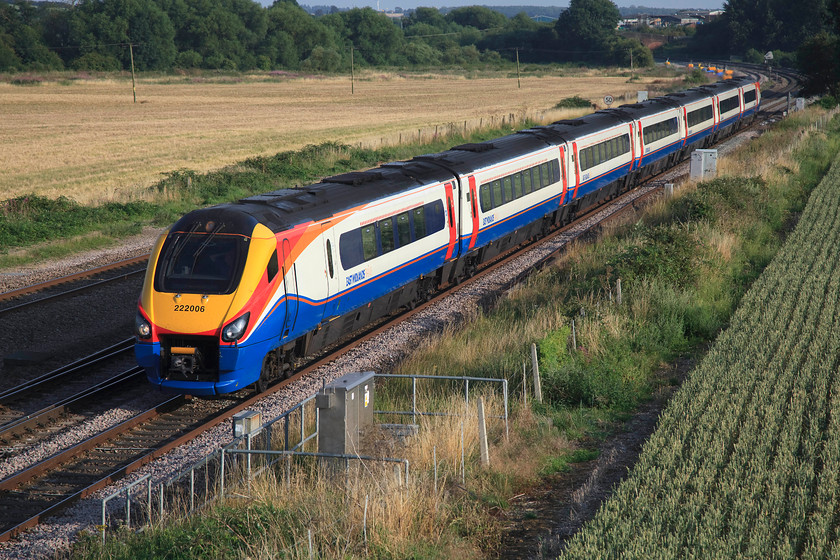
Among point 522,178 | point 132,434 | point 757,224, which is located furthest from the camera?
point 757,224

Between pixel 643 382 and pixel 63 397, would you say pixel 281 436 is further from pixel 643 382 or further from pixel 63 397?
pixel 643 382

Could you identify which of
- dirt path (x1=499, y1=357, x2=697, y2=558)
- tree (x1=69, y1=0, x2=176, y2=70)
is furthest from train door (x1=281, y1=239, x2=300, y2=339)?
tree (x1=69, y1=0, x2=176, y2=70)

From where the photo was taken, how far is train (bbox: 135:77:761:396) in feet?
40.9

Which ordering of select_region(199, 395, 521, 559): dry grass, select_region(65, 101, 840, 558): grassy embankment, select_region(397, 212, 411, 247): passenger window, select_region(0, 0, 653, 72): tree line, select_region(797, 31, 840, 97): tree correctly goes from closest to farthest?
select_region(199, 395, 521, 559): dry grass
select_region(65, 101, 840, 558): grassy embankment
select_region(397, 212, 411, 247): passenger window
select_region(797, 31, 840, 97): tree
select_region(0, 0, 653, 72): tree line

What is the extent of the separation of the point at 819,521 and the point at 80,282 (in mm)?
17013

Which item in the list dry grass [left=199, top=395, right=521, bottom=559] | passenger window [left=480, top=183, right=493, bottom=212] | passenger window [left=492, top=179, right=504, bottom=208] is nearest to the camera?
dry grass [left=199, top=395, right=521, bottom=559]

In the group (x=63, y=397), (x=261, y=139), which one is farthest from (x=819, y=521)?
(x=261, y=139)

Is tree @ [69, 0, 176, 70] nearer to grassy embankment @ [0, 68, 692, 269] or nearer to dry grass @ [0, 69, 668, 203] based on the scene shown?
grassy embankment @ [0, 68, 692, 269]

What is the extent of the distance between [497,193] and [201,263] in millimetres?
9599

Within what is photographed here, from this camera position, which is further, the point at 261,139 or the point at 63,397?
the point at 261,139

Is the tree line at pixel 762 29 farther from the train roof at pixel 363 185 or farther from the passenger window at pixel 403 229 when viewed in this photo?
the passenger window at pixel 403 229

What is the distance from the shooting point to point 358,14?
505ft

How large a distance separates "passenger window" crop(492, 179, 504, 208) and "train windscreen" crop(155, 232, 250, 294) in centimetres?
902

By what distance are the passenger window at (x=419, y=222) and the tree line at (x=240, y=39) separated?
72691 mm
